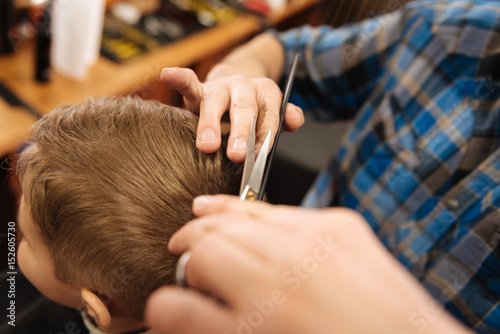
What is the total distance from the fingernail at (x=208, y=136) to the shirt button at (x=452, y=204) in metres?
0.69

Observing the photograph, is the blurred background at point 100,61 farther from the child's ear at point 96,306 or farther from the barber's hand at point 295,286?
the barber's hand at point 295,286

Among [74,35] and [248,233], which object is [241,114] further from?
[74,35]

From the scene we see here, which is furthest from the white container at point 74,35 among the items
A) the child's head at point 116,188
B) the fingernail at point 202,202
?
the fingernail at point 202,202

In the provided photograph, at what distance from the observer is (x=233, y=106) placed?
0.74m

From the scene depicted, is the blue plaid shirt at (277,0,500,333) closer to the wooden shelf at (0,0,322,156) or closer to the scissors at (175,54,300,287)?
the scissors at (175,54,300,287)

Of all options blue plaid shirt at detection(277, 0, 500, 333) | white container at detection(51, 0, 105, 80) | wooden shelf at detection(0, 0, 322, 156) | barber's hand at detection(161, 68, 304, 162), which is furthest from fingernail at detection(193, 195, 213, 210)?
white container at detection(51, 0, 105, 80)

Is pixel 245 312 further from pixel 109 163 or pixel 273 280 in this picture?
pixel 109 163

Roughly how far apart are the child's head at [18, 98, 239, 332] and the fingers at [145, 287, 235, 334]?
0.28m

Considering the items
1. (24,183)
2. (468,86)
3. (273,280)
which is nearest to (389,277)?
(273,280)

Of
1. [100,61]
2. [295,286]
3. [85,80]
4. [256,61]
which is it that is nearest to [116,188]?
[295,286]

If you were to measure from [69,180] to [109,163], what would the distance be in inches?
3.2

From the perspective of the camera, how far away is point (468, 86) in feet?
3.45

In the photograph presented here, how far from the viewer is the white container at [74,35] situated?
1466mm

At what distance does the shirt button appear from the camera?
0.99 metres
